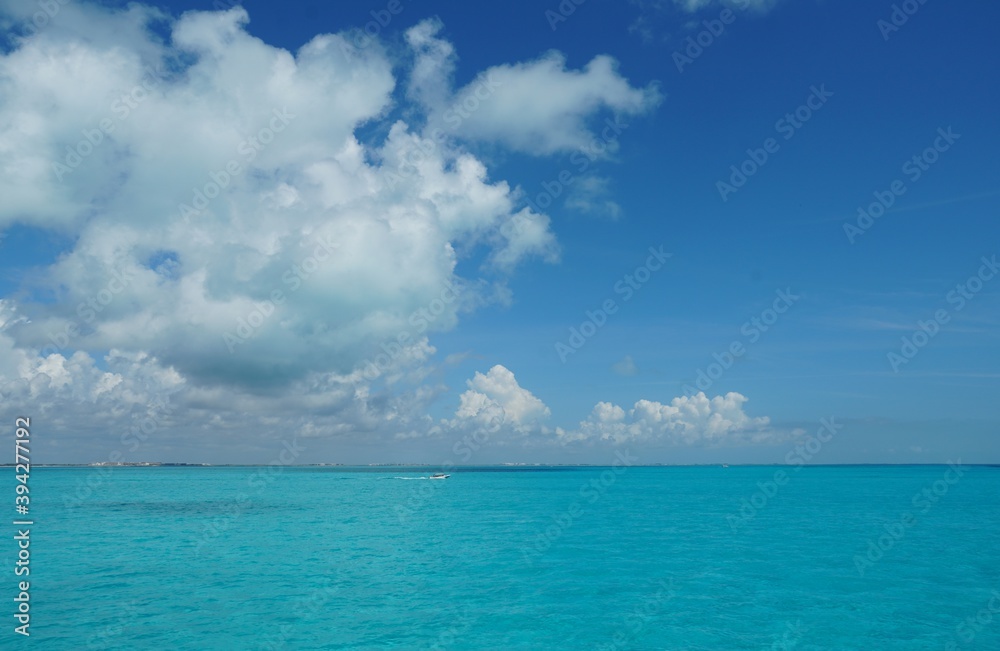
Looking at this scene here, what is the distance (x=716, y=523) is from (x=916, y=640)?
43.8 m

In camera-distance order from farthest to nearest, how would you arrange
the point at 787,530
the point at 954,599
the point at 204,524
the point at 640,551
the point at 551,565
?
the point at 204,524 < the point at 787,530 < the point at 640,551 < the point at 551,565 < the point at 954,599

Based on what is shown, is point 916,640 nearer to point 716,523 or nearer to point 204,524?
point 716,523

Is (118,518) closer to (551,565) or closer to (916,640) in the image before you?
(551,565)

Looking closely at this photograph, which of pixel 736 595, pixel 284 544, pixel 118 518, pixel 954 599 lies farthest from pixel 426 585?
pixel 118 518

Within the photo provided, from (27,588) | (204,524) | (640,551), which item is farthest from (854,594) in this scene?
(204,524)

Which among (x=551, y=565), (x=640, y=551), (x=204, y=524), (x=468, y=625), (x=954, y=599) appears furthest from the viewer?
(x=204, y=524)

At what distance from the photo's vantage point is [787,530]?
64.6 meters

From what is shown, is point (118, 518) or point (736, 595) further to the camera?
point (118, 518)

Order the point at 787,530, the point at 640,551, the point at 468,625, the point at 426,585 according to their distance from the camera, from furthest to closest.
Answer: the point at 787,530 → the point at 640,551 → the point at 426,585 → the point at 468,625

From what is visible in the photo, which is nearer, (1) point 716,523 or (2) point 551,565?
(2) point 551,565

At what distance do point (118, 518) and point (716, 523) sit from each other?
239ft

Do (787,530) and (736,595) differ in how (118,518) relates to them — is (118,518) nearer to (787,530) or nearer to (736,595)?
(736,595)

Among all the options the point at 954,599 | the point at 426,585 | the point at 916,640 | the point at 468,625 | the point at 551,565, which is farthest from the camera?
the point at 551,565

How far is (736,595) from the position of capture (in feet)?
118
